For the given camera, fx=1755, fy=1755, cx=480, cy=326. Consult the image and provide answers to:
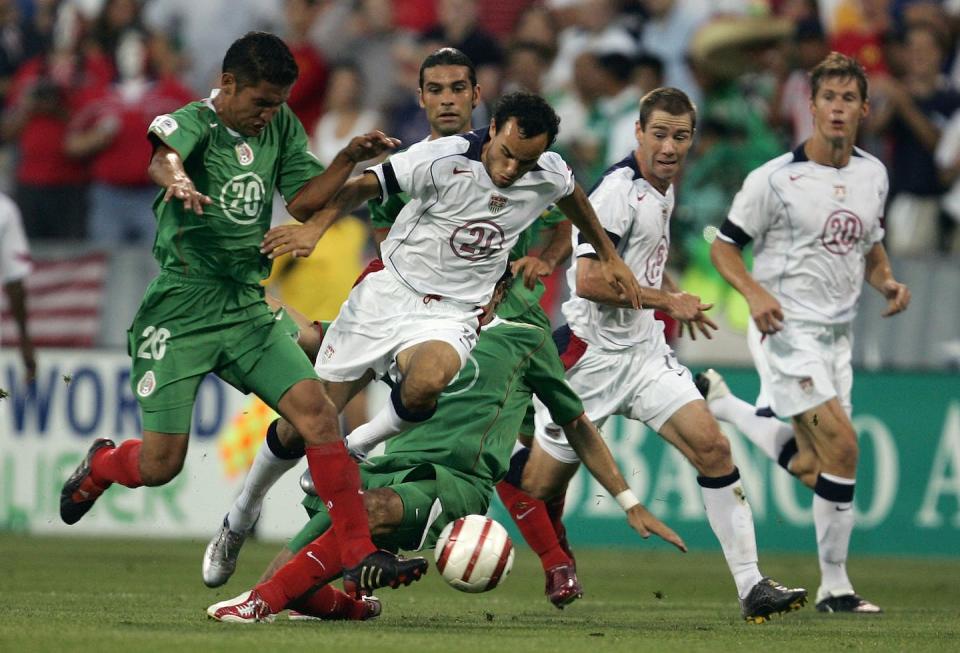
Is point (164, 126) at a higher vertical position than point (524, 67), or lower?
higher

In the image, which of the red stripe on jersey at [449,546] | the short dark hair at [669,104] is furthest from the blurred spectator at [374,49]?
the red stripe on jersey at [449,546]

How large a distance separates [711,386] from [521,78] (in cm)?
541

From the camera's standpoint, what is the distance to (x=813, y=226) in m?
10.1

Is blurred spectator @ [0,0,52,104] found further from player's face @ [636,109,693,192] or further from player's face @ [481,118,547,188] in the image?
player's face @ [481,118,547,188]

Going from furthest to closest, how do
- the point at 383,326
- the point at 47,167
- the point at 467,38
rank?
the point at 467,38, the point at 47,167, the point at 383,326

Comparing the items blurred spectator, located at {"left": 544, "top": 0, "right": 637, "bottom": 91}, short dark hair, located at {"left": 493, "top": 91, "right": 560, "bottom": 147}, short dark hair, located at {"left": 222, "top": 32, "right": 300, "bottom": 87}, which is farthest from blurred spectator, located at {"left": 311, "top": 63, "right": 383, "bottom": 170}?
short dark hair, located at {"left": 493, "top": 91, "right": 560, "bottom": 147}

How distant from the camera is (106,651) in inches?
252

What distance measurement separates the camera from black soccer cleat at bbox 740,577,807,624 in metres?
8.33

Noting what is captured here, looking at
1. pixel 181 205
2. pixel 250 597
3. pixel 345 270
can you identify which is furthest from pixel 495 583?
pixel 345 270

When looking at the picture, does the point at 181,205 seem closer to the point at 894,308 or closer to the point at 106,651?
the point at 106,651

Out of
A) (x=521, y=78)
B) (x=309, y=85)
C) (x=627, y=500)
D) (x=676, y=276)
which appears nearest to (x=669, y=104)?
(x=627, y=500)

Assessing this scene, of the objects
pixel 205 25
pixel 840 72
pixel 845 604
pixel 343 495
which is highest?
pixel 840 72

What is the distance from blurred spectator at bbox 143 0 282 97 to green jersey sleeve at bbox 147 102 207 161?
904cm

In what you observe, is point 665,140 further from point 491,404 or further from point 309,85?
point 309,85
